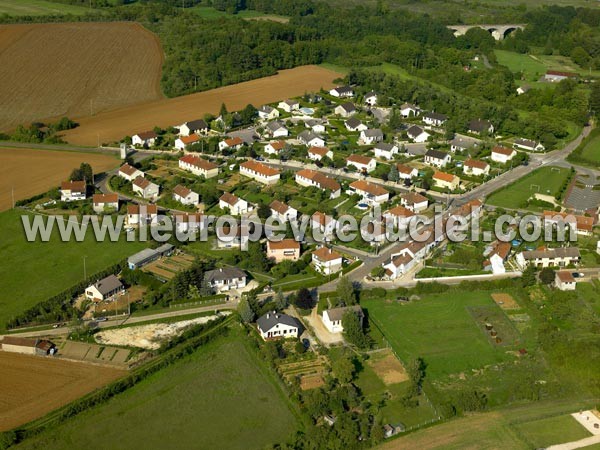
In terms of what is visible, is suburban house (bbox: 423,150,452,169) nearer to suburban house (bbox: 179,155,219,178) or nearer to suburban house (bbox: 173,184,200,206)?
suburban house (bbox: 179,155,219,178)

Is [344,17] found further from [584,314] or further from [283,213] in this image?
[584,314]

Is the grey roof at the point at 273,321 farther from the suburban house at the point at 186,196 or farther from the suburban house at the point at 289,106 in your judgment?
the suburban house at the point at 289,106

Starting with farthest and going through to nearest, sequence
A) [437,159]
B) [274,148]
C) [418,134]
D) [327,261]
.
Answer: [418,134] < [274,148] < [437,159] < [327,261]

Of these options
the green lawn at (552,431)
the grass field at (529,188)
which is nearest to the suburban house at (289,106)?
the grass field at (529,188)

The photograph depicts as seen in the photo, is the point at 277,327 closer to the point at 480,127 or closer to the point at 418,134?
the point at 418,134

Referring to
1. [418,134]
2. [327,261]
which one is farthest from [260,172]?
[418,134]

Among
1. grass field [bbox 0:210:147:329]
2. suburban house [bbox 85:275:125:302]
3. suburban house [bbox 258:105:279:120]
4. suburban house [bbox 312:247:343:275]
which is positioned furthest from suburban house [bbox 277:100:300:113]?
suburban house [bbox 85:275:125:302]
